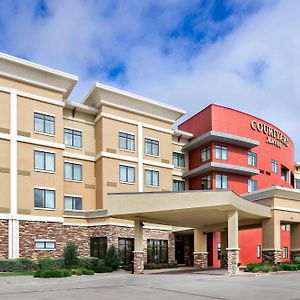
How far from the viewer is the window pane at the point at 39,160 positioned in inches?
1458

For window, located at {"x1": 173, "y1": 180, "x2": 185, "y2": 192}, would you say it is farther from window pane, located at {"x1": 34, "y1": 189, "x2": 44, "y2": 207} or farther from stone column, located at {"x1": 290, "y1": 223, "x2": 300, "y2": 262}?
window pane, located at {"x1": 34, "y1": 189, "x2": 44, "y2": 207}

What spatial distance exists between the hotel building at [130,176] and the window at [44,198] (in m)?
0.08

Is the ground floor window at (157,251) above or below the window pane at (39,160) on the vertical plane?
below

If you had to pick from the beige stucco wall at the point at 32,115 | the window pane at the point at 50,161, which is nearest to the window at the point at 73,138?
the beige stucco wall at the point at 32,115

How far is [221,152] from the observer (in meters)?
45.6

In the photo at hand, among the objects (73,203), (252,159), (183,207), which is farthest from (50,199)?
(252,159)

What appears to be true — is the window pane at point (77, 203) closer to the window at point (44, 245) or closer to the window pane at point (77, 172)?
the window pane at point (77, 172)

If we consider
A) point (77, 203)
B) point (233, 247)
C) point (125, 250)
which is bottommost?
point (125, 250)

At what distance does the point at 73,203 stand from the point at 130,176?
612cm

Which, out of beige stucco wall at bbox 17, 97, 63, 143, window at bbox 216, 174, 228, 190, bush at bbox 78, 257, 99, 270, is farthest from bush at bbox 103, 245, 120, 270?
window at bbox 216, 174, 228, 190

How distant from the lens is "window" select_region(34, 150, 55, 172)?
1460 inches

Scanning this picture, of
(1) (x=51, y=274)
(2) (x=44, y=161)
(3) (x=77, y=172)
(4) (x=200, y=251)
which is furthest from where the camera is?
(3) (x=77, y=172)

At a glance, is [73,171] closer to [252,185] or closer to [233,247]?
[233,247]

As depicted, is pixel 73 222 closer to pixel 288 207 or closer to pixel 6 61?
pixel 6 61
